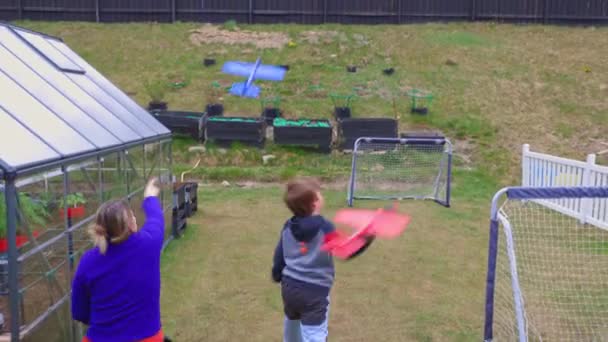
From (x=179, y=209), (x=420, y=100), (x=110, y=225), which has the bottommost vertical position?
(x=179, y=209)

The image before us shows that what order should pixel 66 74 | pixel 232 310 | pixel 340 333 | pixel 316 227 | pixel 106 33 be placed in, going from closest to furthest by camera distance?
pixel 316 227, pixel 340 333, pixel 232 310, pixel 66 74, pixel 106 33

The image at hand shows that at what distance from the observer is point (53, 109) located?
6047 millimetres

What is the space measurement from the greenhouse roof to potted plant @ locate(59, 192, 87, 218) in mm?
449

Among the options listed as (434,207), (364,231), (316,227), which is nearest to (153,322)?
(316,227)

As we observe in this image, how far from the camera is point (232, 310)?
6402mm

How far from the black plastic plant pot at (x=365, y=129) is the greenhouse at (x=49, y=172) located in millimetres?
8814

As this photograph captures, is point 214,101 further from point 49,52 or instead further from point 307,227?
point 307,227

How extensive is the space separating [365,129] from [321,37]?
27.1ft

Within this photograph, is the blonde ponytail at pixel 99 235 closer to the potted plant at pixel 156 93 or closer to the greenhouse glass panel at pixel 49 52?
the greenhouse glass panel at pixel 49 52

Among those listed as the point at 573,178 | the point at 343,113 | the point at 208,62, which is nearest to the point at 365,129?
the point at 343,113

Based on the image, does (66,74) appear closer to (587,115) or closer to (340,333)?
(340,333)

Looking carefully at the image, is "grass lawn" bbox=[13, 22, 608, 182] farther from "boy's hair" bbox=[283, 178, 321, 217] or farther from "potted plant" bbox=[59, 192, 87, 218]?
"boy's hair" bbox=[283, 178, 321, 217]

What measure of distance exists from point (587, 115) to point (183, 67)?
46.7 ft

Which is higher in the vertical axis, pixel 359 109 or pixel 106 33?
pixel 106 33
